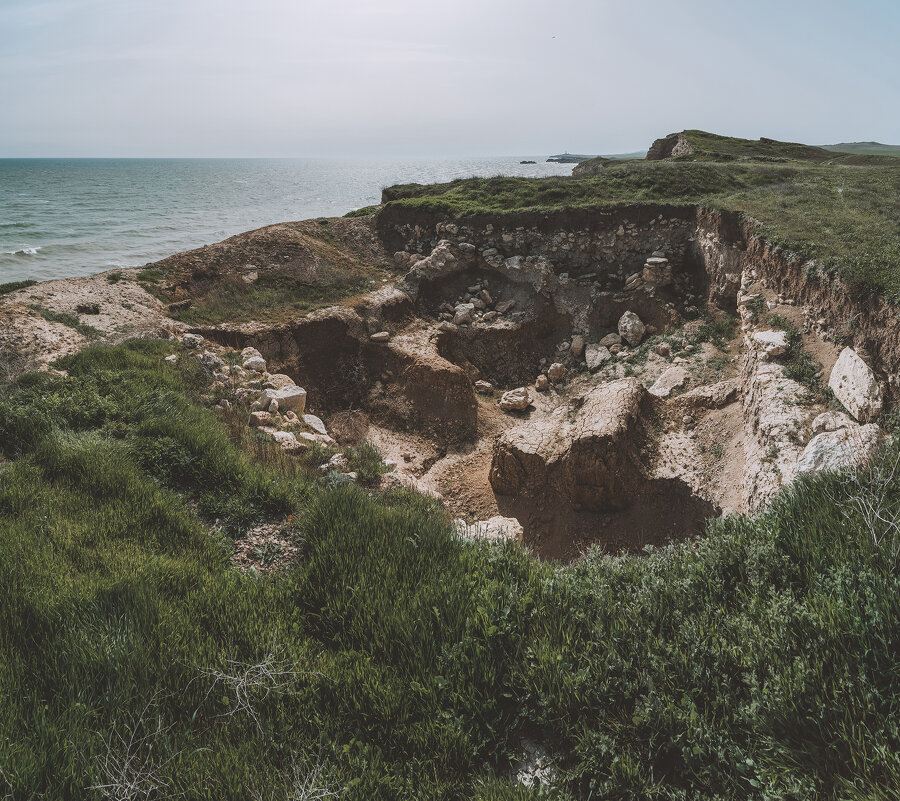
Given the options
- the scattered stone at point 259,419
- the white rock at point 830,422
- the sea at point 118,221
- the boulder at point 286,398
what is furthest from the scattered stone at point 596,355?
the sea at point 118,221

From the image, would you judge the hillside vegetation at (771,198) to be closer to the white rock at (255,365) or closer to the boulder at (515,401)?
the boulder at (515,401)

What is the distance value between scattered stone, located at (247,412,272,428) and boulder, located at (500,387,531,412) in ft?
23.5

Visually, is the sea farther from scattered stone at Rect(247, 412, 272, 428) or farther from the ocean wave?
scattered stone at Rect(247, 412, 272, 428)

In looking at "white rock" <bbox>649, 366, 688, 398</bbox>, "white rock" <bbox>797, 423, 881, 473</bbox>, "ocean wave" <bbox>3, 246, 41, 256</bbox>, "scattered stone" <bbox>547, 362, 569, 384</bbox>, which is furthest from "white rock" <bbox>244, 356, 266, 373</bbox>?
"ocean wave" <bbox>3, 246, 41, 256</bbox>

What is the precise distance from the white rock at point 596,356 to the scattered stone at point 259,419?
980cm

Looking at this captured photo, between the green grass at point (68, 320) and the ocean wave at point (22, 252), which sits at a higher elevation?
the ocean wave at point (22, 252)

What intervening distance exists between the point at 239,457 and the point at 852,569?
6.07 meters

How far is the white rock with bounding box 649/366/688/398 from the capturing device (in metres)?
11.6

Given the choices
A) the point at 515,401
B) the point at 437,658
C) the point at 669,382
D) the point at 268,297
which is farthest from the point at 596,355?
the point at 437,658

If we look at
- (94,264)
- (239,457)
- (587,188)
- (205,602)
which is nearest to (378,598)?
(205,602)

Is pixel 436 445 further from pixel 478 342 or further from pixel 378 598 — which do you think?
pixel 378 598


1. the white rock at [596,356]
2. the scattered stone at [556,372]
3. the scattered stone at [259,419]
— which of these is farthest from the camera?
the scattered stone at [556,372]

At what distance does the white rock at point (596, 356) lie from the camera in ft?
48.2

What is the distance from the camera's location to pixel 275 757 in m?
2.75
